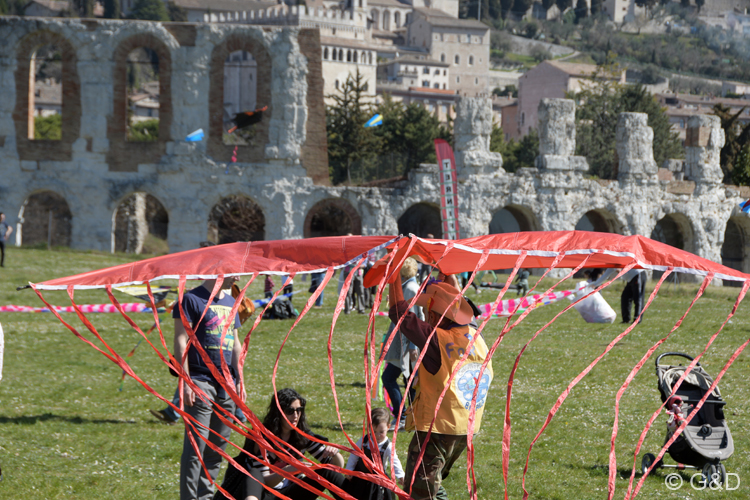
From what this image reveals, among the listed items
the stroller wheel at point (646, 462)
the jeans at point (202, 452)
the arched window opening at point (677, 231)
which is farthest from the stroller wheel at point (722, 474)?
the arched window opening at point (677, 231)

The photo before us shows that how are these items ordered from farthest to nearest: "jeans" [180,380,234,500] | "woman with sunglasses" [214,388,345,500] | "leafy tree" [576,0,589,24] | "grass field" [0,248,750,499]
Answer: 1. "leafy tree" [576,0,589,24]
2. "grass field" [0,248,750,499]
3. "jeans" [180,380,234,500]
4. "woman with sunglasses" [214,388,345,500]

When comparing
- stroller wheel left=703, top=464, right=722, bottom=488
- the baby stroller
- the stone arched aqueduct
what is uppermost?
the stone arched aqueduct

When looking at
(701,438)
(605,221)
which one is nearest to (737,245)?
(605,221)

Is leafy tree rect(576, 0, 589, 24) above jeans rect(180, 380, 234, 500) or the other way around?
above

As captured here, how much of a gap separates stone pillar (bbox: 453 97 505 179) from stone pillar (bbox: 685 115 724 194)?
8.37m

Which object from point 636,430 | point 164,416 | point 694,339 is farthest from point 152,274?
point 694,339

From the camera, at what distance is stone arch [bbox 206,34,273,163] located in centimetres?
3114

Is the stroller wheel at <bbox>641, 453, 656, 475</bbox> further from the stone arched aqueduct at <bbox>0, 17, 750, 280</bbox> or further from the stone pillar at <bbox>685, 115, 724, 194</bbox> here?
the stone pillar at <bbox>685, 115, 724, 194</bbox>

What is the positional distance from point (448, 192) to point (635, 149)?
8.36 metres

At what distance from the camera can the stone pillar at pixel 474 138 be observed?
30320 mm

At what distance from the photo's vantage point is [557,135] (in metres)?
30.6

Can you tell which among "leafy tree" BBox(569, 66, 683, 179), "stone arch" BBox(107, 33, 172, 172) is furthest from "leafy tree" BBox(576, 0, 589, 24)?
"stone arch" BBox(107, 33, 172, 172)

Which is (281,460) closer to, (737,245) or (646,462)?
(646,462)

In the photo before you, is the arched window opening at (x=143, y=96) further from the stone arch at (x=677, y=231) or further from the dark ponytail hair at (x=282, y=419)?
the dark ponytail hair at (x=282, y=419)
